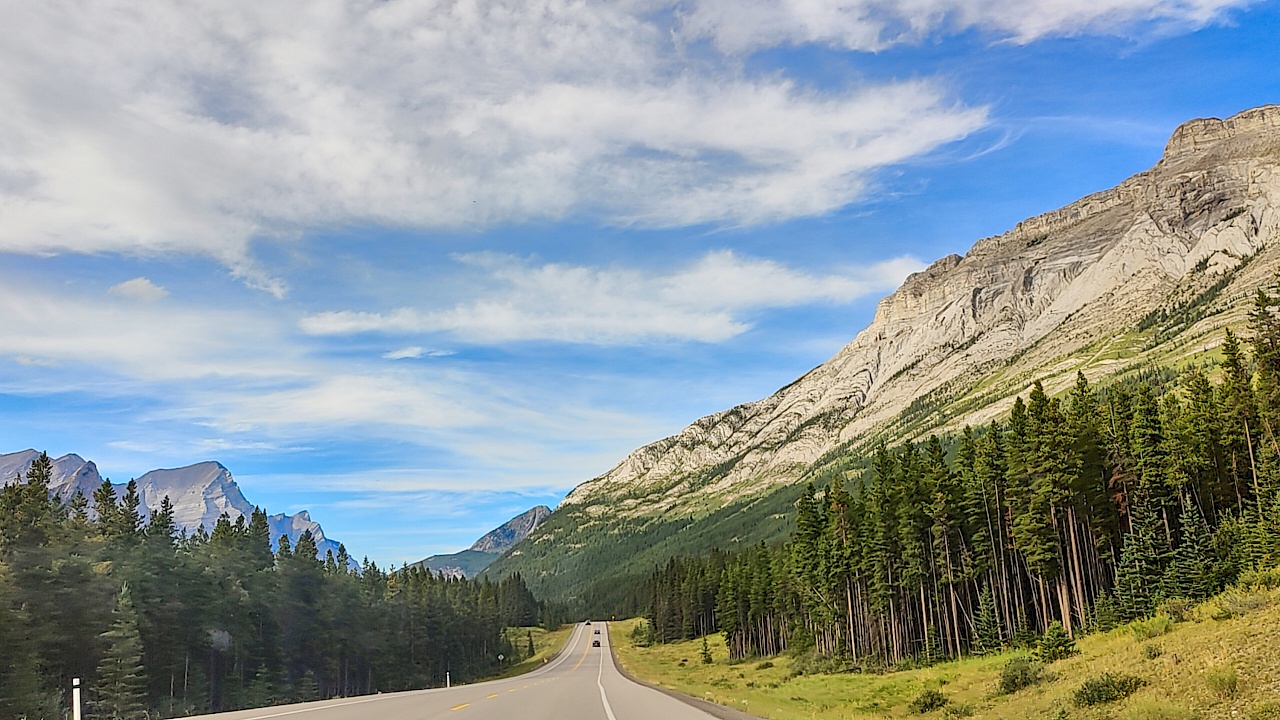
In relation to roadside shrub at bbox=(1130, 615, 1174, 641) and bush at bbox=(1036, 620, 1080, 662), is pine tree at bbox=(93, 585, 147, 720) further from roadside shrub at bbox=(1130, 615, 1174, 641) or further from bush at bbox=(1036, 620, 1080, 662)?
roadside shrub at bbox=(1130, 615, 1174, 641)

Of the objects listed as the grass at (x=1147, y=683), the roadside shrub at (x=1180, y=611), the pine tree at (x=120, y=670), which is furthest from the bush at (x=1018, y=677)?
the pine tree at (x=120, y=670)

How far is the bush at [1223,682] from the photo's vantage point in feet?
52.2

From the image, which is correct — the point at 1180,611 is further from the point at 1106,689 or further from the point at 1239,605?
the point at 1106,689

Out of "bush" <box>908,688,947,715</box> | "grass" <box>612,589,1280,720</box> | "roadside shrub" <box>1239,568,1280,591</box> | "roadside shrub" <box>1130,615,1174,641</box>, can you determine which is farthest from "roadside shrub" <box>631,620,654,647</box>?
"bush" <box>908,688,947,715</box>

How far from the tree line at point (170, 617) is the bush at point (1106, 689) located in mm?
42158

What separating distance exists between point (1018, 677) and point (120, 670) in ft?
144

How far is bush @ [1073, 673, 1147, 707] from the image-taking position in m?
19.1

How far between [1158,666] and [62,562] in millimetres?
48109

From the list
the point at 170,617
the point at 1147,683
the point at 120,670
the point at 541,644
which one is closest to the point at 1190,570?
the point at 1147,683

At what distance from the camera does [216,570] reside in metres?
55.6

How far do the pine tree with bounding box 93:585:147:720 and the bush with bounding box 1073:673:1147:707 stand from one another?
142 feet

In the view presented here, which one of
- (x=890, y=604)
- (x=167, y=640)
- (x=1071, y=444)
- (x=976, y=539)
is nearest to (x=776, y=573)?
(x=890, y=604)

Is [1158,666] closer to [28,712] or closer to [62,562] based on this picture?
[28,712]

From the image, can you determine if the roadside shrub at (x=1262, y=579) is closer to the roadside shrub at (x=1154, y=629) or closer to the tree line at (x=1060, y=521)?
the roadside shrub at (x=1154, y=629)
